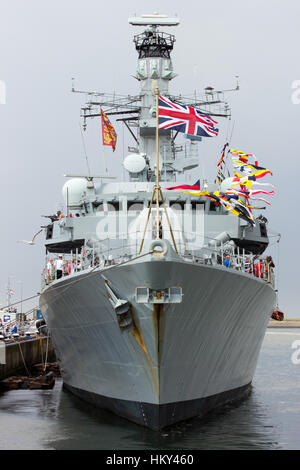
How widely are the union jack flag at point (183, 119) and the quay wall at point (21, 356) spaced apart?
905 centimetres

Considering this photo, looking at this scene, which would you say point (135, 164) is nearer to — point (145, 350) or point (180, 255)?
point (180, 255)

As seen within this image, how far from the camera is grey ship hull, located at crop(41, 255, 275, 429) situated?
39.5 feet

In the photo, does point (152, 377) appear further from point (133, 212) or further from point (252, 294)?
point (133, 212)

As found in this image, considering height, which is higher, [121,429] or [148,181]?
[148,181]

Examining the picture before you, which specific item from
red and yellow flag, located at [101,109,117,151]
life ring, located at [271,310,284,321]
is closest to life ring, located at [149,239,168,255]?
red and yellow flag, located at [101,109,117,151]

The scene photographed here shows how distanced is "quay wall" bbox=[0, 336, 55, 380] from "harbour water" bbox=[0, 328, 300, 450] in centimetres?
219

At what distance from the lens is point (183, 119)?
51.6 feet

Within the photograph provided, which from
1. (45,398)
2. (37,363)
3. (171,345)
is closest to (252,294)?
(171,345)

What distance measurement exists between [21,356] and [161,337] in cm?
1289

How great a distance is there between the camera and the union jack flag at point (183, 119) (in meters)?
15.3

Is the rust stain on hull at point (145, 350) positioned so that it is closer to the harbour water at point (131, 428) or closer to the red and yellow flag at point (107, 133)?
the harbour water at point (131, 428)

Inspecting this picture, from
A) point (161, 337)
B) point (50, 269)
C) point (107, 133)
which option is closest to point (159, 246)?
point (161, 337)
